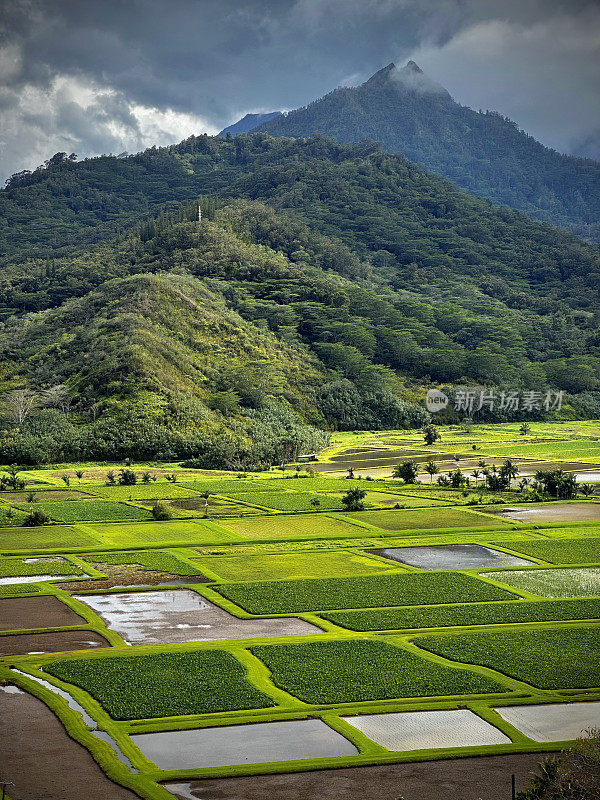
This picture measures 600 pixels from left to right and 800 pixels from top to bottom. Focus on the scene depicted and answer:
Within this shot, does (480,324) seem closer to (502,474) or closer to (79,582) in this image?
(502,474)

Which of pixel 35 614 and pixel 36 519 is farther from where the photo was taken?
pixel 36 519

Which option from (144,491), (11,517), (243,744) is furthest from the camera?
(144,491)

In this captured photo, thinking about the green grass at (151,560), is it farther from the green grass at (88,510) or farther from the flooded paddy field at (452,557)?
the flooded paddy field at (452,557)

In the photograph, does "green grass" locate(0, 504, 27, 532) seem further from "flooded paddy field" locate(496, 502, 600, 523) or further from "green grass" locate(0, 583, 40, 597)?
"flooded paddy field" locate(496, 502, 600, 523)

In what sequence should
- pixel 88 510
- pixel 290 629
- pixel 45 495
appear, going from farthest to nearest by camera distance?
1. pixel 45 495
2. pixel 88 510
3. pixel 290 629

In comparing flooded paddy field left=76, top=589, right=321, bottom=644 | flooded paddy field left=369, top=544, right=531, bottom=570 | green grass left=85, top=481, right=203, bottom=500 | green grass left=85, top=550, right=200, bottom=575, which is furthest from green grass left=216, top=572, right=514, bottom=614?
green grass left=85, top=481, right=203, bottom=500

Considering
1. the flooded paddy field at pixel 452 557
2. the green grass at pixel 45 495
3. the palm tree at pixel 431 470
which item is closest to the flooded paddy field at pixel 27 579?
the flooded paddy field at pixel 452 557

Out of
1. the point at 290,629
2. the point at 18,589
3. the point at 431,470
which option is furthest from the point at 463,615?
the point at 431,470

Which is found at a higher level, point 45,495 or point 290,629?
point 45,495

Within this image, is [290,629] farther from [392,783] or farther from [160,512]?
[160,512]
